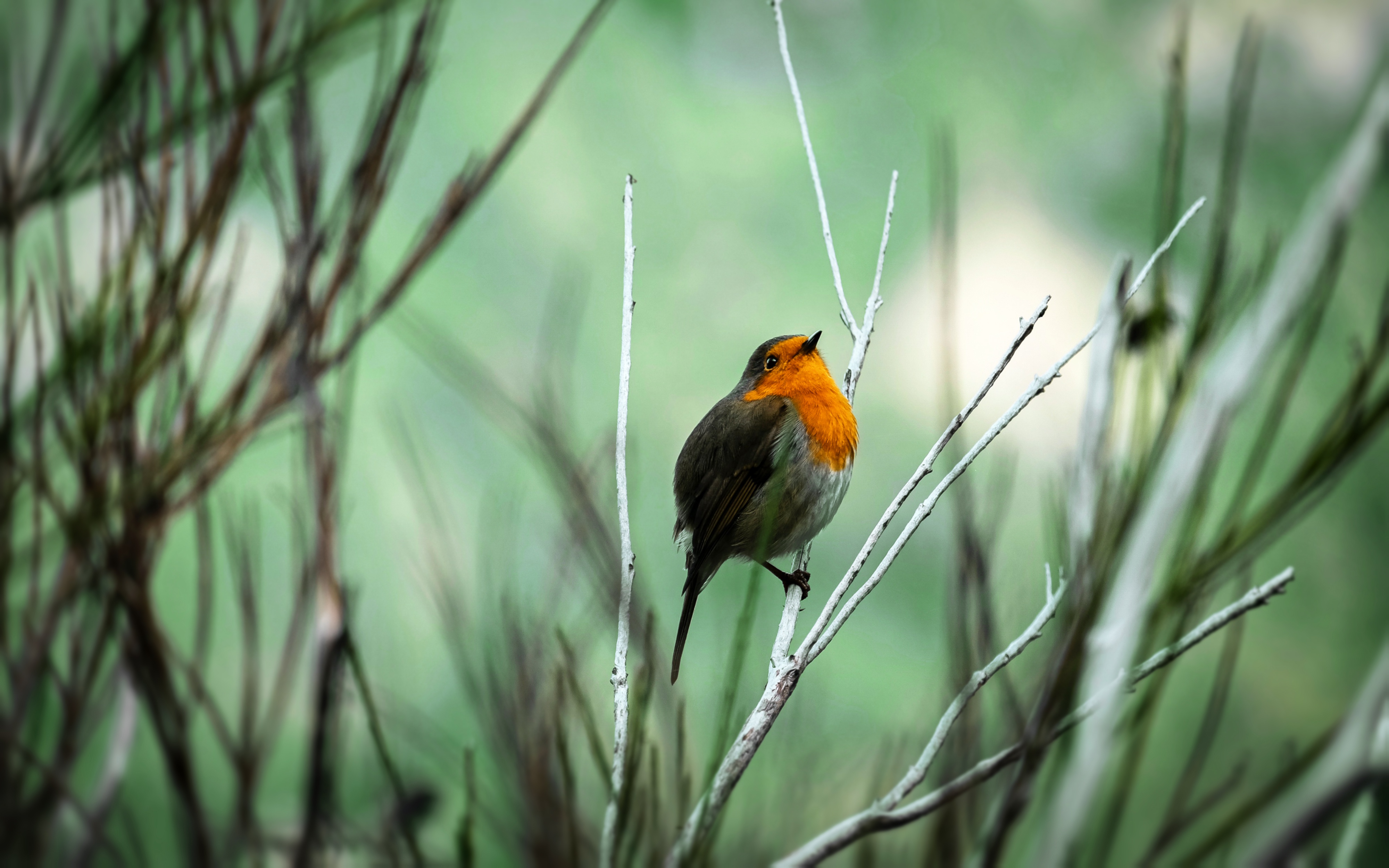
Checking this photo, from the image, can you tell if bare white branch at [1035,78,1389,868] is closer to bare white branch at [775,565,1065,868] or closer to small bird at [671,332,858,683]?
bare white branch at [775,565,1065,868]

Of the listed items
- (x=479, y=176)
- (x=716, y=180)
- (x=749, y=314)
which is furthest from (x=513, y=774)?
(x=716, y=180)

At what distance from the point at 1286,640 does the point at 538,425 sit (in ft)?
5.73

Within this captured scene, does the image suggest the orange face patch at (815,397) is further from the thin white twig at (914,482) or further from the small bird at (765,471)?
the thin white twig at (914,482)

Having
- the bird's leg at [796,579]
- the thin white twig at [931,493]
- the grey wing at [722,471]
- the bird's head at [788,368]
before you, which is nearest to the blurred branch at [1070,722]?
the thin white twig at [931,493]

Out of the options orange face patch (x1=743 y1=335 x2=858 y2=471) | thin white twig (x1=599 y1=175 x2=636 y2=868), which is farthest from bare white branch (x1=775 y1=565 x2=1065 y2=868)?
orange face patch (x1=743 y1=335 x2=858 y2=471)

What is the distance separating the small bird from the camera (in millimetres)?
946

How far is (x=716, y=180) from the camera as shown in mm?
1912

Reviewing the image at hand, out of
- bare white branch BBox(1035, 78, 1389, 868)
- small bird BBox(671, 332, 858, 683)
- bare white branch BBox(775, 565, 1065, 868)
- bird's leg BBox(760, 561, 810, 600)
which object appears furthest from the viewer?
small bird BBox(671, 332, 858, 683)

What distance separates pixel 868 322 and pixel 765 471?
0.77 ft

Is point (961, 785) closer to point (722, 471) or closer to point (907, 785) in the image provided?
point (907, 785)

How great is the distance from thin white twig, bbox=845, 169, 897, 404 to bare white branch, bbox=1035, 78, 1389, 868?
1.21 feet

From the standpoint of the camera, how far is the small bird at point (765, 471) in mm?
946

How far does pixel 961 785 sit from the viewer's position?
51cm

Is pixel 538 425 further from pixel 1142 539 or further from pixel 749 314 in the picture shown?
pixel 749 314
